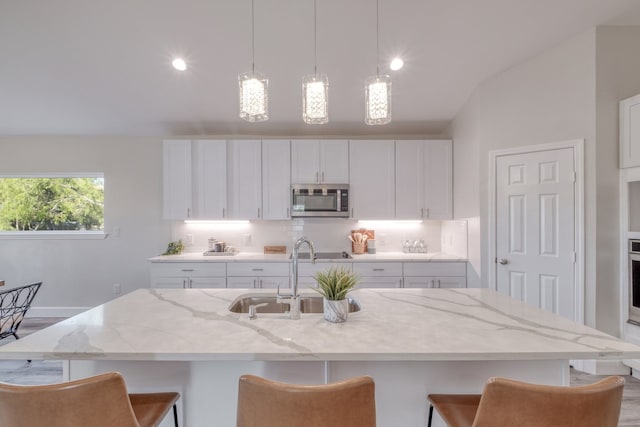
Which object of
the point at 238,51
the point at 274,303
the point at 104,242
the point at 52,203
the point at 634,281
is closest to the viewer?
the point at 274,303

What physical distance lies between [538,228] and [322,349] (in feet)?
9.06

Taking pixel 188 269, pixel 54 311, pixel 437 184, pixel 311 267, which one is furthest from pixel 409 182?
pixel 54 311

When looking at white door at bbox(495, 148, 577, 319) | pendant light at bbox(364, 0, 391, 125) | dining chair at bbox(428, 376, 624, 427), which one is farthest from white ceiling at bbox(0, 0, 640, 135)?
dining chair at bbox(428, 376, 624, 427)

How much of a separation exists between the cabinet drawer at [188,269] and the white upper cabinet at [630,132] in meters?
3.85

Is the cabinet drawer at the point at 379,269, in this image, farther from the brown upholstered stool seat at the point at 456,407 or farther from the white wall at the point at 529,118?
the brown upholstered stool seat at the point at 456,407

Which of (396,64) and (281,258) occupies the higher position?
(396,64)

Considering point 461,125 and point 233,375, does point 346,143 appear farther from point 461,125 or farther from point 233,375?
point 233,375

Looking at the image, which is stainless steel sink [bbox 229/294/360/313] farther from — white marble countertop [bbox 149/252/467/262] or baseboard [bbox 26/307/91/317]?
baseboard [bbox 26/307/91/317]

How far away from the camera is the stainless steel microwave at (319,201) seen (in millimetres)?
3871

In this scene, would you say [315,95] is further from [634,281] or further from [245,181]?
[634,281]

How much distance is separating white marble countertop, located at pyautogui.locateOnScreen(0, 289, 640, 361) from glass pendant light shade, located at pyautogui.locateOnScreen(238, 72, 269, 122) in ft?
3.43

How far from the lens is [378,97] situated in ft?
5.53

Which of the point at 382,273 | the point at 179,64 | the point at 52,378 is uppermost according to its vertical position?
the point at 179,64

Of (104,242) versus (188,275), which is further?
(104,242)
